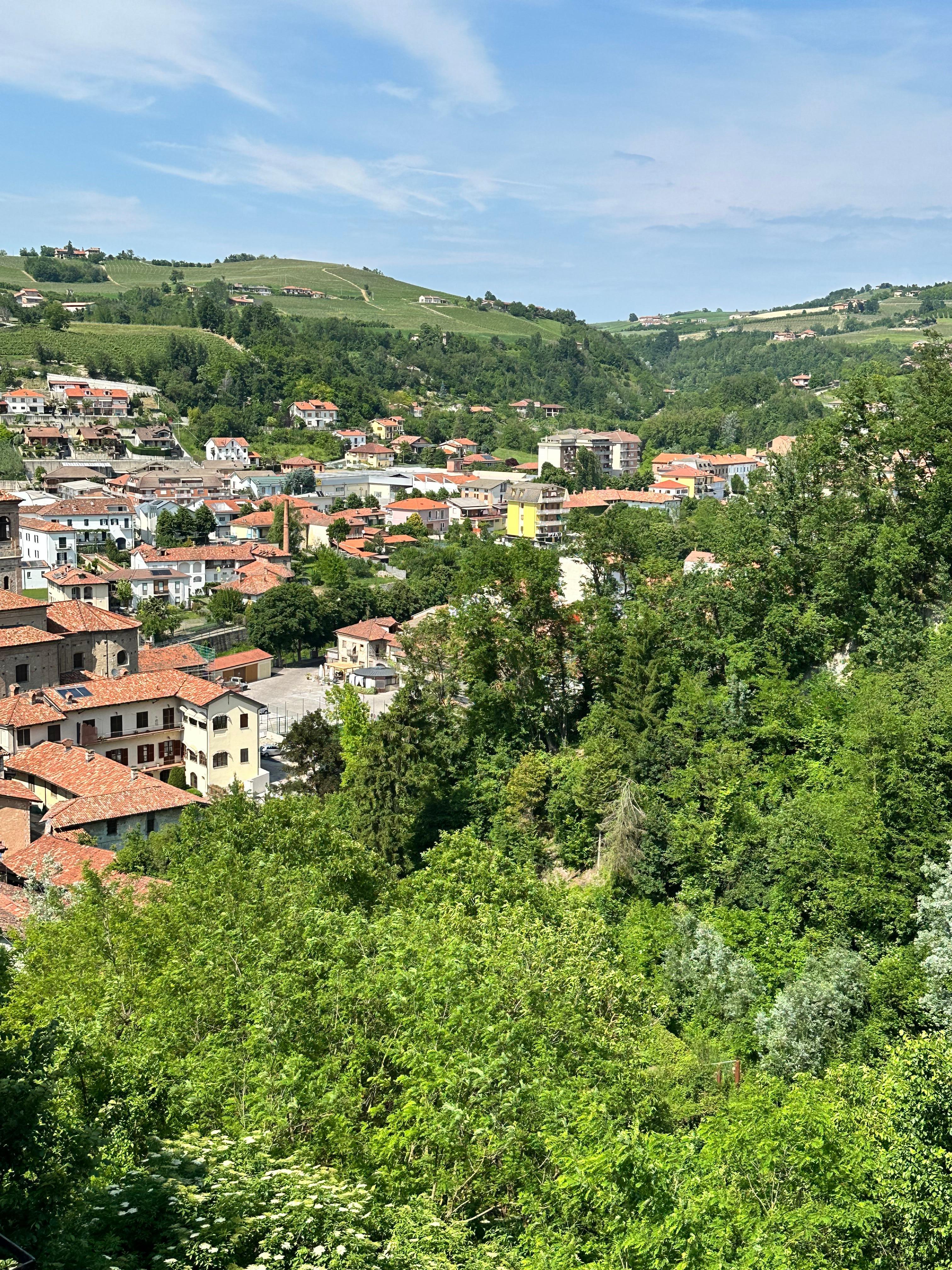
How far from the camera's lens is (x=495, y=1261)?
7.96m

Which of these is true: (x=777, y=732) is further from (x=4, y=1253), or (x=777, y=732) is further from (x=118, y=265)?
(x=118, y=265)

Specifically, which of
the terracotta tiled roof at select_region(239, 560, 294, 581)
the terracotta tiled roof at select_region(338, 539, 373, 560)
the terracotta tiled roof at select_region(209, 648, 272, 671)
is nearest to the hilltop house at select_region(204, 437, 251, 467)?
the terracotta tiled roof at select_region(338, 539, 373, 560)

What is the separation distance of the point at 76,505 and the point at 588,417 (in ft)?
276

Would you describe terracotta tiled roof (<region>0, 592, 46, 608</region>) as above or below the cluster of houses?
above

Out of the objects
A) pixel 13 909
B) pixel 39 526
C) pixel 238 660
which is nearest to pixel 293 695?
pixel 238 660

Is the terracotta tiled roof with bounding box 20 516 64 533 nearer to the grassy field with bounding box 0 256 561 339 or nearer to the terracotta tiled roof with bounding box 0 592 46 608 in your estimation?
the terracotta tiled roof with bounding box 0 592 46 608

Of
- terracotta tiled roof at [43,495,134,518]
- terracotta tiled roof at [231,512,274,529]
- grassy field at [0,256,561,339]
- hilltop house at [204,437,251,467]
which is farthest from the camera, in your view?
grassy field at [0,256,561,339]

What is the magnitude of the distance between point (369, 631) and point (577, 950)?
39.7 metres

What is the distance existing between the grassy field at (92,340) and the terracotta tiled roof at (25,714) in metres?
81.1

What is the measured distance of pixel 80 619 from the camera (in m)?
37.3

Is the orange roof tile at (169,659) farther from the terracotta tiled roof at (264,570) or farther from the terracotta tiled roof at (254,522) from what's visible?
the terracotta tiled roof at (254,522)

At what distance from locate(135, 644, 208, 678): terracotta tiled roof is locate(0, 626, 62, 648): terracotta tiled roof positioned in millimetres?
4466

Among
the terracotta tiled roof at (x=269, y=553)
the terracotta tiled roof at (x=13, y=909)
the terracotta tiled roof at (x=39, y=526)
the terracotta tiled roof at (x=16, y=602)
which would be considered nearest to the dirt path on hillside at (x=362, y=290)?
the terracotta tiled roof at (x=269, y=553)

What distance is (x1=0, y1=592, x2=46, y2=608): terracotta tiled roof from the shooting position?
116ft
